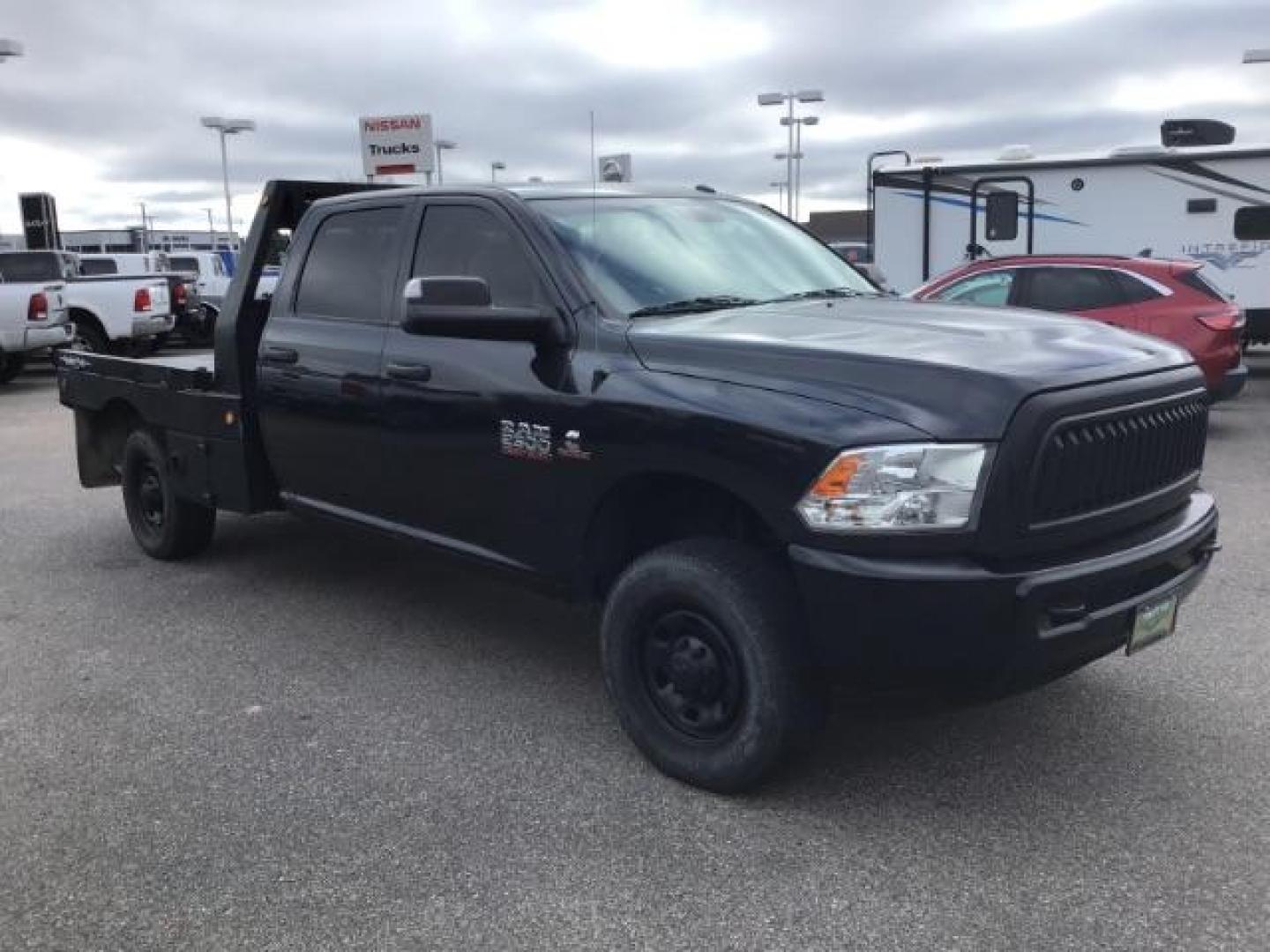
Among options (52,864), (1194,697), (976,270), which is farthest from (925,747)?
(976,270)

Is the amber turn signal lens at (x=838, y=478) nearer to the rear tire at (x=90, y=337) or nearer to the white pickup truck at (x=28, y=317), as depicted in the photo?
the white pickup truck at (x=28, y=317)

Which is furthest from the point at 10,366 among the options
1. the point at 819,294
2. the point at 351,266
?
the point at 819,294

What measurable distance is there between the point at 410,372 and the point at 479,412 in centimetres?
45

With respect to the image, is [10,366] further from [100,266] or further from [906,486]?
[906,486]

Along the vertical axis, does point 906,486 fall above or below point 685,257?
below

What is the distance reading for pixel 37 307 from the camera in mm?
15516

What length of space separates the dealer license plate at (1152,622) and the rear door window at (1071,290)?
6829 mm

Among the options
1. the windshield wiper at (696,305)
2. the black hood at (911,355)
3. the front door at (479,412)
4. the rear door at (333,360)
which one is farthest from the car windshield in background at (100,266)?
the black hood at (911,355)

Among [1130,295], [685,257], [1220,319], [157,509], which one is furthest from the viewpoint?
[1130,295]

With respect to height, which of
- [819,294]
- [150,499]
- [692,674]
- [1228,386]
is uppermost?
[819,294]

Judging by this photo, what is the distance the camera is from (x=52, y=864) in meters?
3.27

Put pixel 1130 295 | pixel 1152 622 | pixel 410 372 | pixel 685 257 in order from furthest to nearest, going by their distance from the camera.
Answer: pixel 1130 295, pixel 410 372, pixel 685 257, pixel 1152 622

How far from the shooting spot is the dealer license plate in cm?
334

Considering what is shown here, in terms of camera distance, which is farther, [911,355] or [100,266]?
[100,266]
